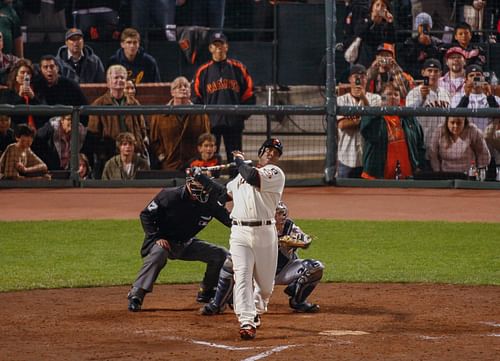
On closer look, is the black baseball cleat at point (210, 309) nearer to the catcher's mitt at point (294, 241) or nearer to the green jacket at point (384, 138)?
the catcher's mitt at point (294, 241)

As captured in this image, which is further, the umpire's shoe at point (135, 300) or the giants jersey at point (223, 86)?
the giants jersey at point (223, 86)

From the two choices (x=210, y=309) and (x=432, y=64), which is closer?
(x=210, y=309)

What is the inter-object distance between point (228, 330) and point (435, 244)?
4528 millimetres

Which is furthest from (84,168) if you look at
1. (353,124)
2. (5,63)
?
(353,124)

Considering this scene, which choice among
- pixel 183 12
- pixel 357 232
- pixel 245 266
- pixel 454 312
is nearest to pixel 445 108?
pixel 357 232

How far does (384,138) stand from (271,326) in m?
7.38

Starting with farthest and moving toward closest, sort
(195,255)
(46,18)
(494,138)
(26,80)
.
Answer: (46,18)
(26,80)
(494,138)
(195,255)

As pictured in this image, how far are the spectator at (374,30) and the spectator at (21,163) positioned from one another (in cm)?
494

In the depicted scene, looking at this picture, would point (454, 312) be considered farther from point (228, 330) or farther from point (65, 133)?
point (65, 133)

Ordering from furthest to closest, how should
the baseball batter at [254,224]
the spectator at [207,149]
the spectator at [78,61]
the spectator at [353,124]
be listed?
the spectator at [78,61], the spectator at [353,124], the spectator at [207,149], the baseball batter at [254,224]

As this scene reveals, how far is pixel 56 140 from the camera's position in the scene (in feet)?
49.8

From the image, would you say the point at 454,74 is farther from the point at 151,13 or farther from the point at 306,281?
the point at 306,281

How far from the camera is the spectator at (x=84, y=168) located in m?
15.3

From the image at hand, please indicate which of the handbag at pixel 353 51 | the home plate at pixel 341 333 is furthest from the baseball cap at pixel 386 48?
the home plate at pixel 341 333
